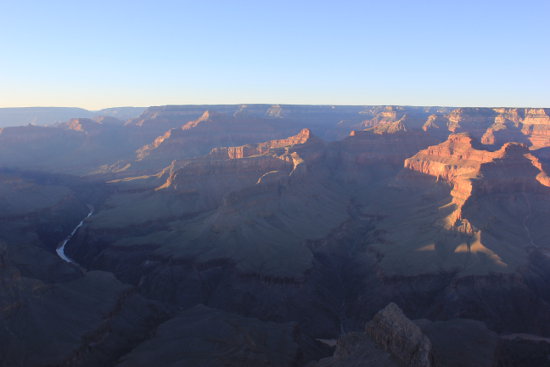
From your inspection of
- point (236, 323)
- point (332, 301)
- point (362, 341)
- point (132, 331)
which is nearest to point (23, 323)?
point (132, 331)

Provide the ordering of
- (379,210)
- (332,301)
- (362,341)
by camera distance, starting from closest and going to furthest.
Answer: (362,341) < (332,301) < (379,210)

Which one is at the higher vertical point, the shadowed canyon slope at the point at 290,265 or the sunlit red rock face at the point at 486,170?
→ the sunlit red rock face at the point at 486,170

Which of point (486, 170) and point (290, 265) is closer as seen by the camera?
point (290, 265)

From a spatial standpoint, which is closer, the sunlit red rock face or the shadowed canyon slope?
the shadowed canyon slope

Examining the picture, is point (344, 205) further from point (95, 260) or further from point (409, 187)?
point (95, 260)

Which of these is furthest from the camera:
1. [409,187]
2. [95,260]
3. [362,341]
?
[409,187]

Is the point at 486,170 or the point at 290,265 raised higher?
the point at 486,170

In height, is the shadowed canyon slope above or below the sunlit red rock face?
below

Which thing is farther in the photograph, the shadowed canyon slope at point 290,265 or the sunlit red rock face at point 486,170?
the sunlit red rock face at point 486,170
